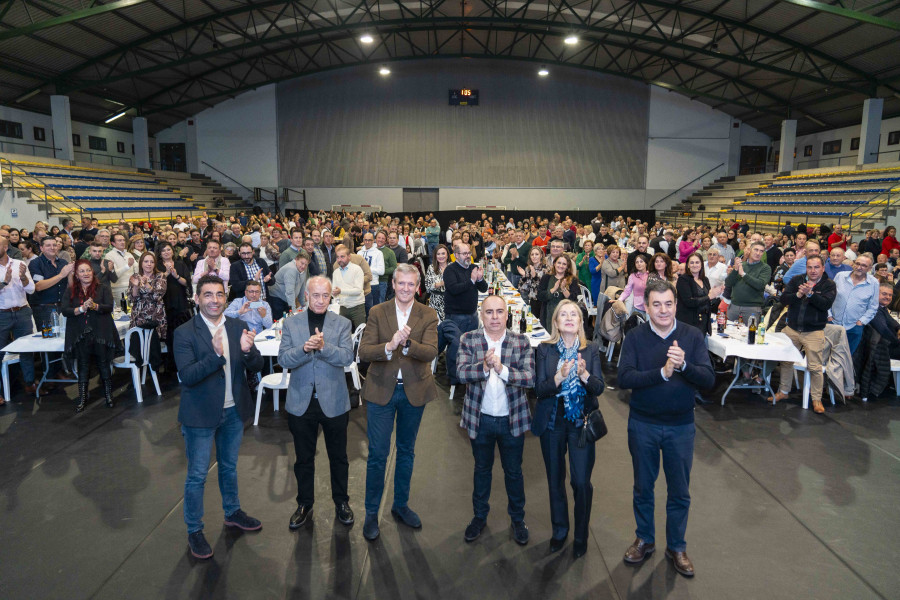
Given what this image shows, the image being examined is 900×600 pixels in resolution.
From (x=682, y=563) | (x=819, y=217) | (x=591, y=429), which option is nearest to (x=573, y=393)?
(x=591, y=429)

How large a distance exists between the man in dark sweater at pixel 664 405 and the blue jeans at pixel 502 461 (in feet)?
2.09

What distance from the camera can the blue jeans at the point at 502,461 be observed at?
121 inches

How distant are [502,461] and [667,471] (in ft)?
2.93

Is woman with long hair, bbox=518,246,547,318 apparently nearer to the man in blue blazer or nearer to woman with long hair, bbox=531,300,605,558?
woman with long hair, bbox=531,300,605,558

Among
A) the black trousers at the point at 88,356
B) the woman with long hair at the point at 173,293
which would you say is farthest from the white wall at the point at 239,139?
the black trousers at the point at 88,356

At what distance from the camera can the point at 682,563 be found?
293 cm

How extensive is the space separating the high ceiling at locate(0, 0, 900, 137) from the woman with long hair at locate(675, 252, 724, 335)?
996 cm

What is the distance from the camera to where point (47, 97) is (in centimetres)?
1786

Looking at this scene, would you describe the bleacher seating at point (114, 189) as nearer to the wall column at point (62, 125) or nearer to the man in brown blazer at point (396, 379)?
the wall column at point (62, 125)

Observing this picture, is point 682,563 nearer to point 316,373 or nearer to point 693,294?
point 316,373

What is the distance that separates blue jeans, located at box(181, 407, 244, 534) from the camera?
3.04 m

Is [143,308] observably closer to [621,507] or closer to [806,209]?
[621,507]

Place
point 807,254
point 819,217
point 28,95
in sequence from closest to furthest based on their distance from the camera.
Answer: point 807,254
point 819,217
point 28,95

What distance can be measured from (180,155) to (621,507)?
2482cm
